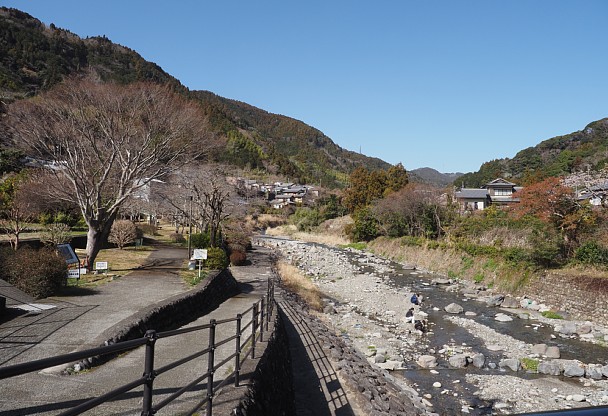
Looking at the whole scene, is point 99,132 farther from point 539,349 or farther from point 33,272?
point 539,349

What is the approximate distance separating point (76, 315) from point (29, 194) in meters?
16.8

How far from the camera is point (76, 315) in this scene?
9039 mm

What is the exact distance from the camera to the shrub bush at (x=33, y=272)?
405 inches

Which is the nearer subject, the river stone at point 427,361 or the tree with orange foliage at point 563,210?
the river stone at point 427,361

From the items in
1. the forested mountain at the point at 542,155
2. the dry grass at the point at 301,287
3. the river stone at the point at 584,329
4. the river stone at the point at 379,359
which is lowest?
the river stone at the point at 379,359

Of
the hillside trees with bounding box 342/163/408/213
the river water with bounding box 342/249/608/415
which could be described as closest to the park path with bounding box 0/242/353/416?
the river water with bounding box 342/249/608/415

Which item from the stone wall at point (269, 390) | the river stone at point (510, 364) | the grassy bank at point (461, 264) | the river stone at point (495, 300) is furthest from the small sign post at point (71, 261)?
the grassy bank at point (461, 264)

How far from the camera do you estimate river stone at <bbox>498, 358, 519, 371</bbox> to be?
12177 millimetres

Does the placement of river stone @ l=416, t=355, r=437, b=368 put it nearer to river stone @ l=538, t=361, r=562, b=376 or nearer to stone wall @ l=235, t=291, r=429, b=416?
stone wall @ l=235, t=291, r=429, b=416

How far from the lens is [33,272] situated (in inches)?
407

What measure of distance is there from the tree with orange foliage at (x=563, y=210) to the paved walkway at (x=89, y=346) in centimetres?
1670

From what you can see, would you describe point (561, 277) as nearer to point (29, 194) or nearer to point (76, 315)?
point (76, 315)

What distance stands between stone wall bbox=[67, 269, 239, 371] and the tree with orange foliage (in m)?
16.3

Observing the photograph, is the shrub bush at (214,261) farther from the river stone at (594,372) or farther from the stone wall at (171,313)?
the river stone at (594,372)
